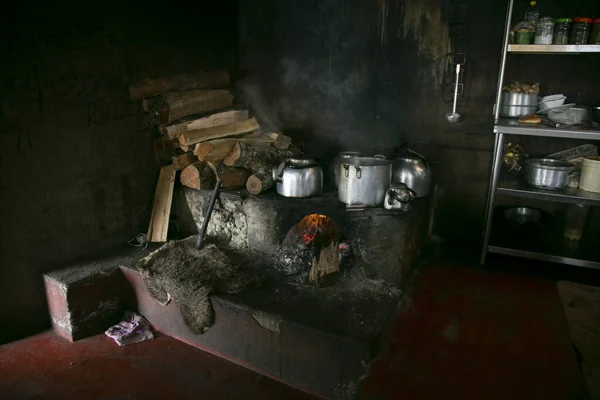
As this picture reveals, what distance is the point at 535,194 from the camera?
12.9ft

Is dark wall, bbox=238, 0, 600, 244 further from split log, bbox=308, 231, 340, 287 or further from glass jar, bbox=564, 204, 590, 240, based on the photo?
split log, bbox=308, 231, 340, 287

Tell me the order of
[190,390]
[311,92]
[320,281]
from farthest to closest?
[311,92]
[320,281]
[190,390]

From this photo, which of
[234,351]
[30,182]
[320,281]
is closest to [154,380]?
[234,351]

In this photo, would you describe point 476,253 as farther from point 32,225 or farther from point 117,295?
point 32,225

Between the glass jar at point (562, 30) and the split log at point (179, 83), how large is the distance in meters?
3.46

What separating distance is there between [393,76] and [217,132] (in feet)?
6.61

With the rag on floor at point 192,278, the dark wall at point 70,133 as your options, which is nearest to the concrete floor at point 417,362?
the rag on floor at point 192,278

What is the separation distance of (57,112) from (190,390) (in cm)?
252

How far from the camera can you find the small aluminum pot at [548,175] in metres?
3.91

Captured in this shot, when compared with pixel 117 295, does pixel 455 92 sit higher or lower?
higher

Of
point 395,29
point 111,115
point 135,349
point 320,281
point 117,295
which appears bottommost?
point 135,349

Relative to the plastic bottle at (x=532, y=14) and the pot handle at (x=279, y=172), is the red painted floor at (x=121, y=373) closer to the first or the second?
the pot handle at (x=279, y=172)

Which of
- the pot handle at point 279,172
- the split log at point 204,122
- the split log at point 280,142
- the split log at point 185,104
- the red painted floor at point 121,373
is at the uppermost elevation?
the split log at point 185,104

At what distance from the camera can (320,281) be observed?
3607mm
